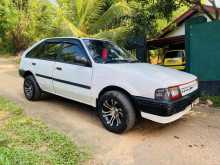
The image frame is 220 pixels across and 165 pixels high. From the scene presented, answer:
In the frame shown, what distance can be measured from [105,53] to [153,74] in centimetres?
126

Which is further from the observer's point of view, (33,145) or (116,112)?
(116,112)

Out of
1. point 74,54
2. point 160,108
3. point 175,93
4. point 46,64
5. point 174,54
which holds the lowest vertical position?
point 160,108

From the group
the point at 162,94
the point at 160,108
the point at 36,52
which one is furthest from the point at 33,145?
the point at 36,52

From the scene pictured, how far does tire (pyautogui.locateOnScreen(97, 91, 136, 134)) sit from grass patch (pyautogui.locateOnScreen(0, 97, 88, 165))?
892 millimetres

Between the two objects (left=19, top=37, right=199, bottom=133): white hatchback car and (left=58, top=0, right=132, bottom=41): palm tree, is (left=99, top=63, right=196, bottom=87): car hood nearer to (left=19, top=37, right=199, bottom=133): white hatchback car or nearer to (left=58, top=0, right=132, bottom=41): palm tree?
(left=19, top=37, right=199, bottom=133): white hatchback car

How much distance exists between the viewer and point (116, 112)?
19.0 ft

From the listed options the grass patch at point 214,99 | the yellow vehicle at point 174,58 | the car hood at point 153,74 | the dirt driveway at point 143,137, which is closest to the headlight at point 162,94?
the car hood at point 153,74

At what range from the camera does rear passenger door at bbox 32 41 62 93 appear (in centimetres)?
722

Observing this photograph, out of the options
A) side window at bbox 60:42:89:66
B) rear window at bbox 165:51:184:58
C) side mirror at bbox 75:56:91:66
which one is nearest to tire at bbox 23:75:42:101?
side window at bbox 60:42:89:66

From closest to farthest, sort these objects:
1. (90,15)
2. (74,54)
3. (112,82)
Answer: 1. (112,82)
2. (74,54)
3. (90,15)

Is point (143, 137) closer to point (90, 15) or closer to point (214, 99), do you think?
point (214, 99)

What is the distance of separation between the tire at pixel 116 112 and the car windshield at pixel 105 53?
0.88m

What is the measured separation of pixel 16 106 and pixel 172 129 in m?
3.75

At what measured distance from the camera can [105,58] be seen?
255 inches
